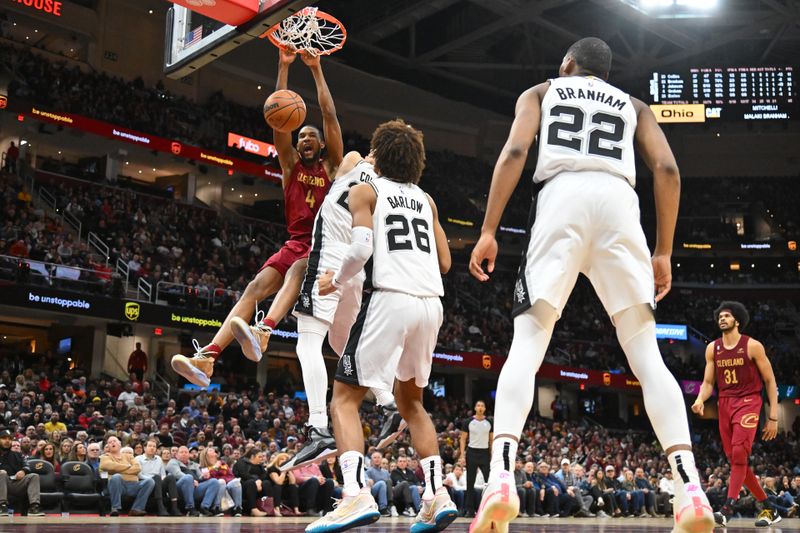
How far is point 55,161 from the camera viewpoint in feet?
92.0

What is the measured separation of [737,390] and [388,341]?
4.79 m

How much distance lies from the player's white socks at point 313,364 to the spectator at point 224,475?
22.6ft

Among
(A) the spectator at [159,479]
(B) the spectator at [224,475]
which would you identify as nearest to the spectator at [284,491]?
(B) the spectator at [224,475]

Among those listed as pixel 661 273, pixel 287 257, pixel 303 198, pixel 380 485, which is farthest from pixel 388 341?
pixel 380 485

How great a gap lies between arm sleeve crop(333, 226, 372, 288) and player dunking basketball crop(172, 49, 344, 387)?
4.47 ft

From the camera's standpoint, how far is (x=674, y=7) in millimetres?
30219

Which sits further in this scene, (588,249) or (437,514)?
(437,514)

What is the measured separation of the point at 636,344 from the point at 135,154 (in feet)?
95.6

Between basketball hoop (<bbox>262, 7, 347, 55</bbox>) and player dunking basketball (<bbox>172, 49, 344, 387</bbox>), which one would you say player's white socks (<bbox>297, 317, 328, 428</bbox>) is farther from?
basketball hoop (<bbox>262, 7, 347, 55</bbox>)

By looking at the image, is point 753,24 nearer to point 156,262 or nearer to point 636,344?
point 156,262

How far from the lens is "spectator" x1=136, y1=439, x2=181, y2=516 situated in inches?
445

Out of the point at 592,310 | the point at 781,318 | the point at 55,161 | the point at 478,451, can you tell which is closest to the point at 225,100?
the point at 55,161

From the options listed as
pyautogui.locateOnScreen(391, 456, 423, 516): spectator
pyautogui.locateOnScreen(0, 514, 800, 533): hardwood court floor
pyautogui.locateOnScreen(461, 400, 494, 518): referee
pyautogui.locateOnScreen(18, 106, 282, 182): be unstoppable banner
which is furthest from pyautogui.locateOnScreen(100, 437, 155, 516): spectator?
pyautogui.locateOnScreen(18, 106, 282, 182): be unstoppable banner

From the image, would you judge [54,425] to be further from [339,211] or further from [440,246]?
[440,246]
